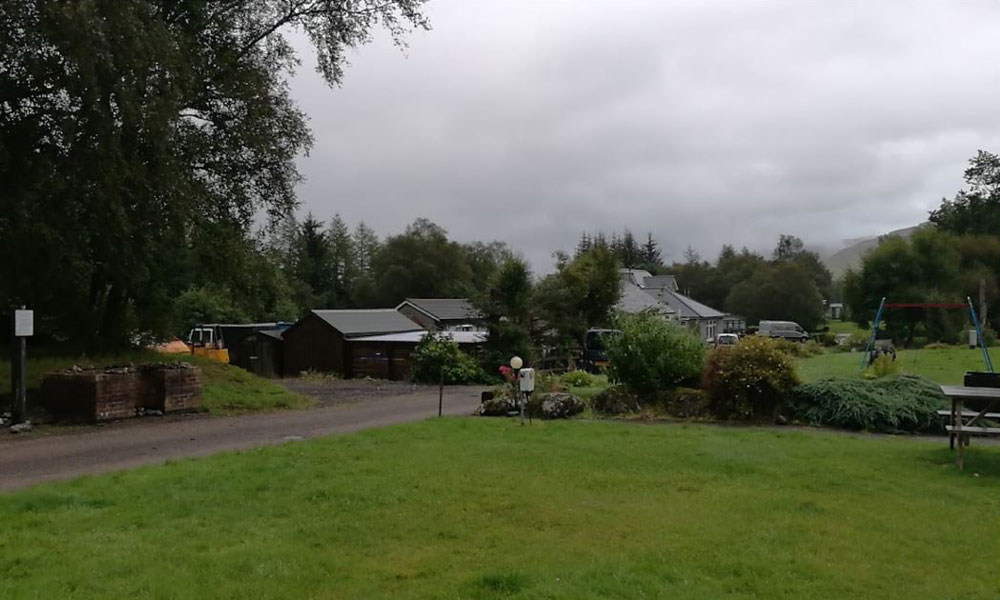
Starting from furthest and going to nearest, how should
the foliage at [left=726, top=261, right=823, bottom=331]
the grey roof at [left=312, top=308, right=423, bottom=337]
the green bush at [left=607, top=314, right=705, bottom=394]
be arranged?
the foliage at [left=726, top=261, right=823, bottom=331] < the grey roof at [left=312, top=308, right=423, bottom=337] < the green bush at [left=607, top=314, right=705, bottom=394]

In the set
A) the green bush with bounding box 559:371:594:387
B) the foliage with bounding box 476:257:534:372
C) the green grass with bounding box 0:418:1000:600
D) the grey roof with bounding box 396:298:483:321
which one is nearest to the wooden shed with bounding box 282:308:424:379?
Result: the foliage with bounding box 476:257:534:372

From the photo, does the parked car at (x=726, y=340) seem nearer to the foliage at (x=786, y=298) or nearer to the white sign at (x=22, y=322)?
the white sign at (x=22, y=322)

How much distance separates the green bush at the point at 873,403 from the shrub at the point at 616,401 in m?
3.01

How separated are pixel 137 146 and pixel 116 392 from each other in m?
4.87

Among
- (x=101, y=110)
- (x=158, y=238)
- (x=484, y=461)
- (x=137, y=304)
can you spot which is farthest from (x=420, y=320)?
(x=484, y=461)

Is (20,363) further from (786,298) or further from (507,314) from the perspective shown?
(786,298)

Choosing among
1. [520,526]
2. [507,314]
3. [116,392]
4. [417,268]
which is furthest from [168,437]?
[417,268]

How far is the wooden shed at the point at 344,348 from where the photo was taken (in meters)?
32.8

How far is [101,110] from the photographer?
14.6m

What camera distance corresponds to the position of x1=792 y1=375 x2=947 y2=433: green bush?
13766mm

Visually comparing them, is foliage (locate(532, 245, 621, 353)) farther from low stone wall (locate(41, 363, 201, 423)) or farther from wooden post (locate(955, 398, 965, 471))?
wooden post (locate(955, 398, 965, 471))

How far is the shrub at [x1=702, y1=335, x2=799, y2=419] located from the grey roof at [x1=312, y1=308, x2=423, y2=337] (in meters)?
22.3

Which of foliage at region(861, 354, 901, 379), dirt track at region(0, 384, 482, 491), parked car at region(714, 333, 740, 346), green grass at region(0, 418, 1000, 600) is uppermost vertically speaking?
parked car at region(714, 333, 740, 346)

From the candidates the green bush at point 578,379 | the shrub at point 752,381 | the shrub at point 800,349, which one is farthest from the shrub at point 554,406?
the green bush at point 578,379
